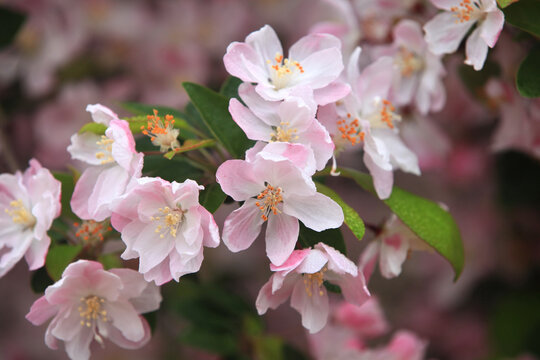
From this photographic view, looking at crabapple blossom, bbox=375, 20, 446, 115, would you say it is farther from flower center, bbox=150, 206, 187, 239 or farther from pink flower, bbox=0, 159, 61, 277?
pink flower, bbox=0, 159, 61, 277

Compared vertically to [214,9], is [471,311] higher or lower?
lower

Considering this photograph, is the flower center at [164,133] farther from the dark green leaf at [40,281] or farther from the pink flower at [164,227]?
the dark green leaf at [40,281]

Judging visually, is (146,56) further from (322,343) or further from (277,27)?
(322,343)

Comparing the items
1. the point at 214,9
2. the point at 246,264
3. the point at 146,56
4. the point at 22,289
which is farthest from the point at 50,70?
the point at 246,264

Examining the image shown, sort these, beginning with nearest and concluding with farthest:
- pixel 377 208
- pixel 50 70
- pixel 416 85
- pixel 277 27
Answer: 1. pixel 416 85
2. pixel 50 70
3. pixel 277 27
4. pixel 377 208

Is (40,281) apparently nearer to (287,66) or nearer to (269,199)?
(269,199)

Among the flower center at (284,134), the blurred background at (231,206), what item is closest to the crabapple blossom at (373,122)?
the flower center at (284,134)
